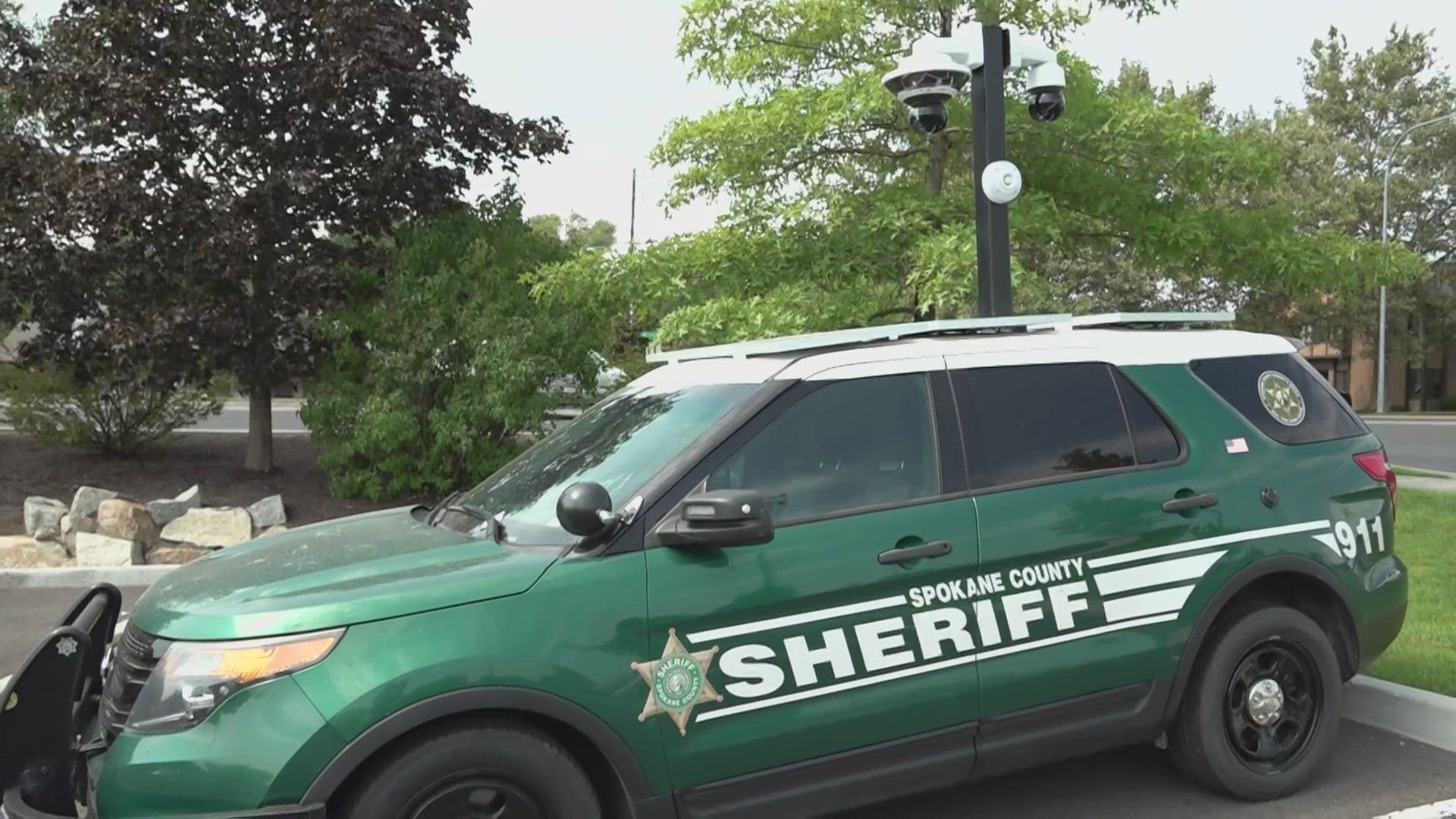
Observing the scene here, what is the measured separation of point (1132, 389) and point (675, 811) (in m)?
2.28

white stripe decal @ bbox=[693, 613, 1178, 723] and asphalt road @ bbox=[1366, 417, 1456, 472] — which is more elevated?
white stripe decal @ bbox=[693, 613, 1178, 723]

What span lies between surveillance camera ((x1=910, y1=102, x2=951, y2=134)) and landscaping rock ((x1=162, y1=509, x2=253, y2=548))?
6781mm

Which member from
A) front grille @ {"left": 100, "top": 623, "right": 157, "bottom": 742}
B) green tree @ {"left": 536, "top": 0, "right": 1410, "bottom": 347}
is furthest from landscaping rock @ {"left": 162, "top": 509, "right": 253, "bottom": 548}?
front grille @ {"left": 100, "top": 623, "right": 157, "bottom": 742}

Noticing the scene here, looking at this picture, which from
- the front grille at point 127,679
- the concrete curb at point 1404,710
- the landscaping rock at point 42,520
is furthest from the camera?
the landscaping rock at point 42,520

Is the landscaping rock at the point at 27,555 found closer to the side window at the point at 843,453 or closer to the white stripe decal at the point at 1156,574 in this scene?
the side window at the point at 843,453

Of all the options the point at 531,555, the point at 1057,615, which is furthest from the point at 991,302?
the point at 531,555

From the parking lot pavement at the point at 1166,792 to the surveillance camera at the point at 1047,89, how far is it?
159 inches

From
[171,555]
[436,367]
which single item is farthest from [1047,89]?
[171,555]

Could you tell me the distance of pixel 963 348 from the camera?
3.97m

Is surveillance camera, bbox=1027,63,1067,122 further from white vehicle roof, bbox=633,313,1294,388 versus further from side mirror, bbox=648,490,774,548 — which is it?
side mirror, bbox=648,490,774,548

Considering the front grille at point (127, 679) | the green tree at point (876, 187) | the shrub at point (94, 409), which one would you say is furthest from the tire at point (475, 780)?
the shrub at point (94, 409)

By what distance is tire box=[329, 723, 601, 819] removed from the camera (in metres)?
2.88

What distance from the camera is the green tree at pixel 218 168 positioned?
416 inches

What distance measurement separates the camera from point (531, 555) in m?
3.24
